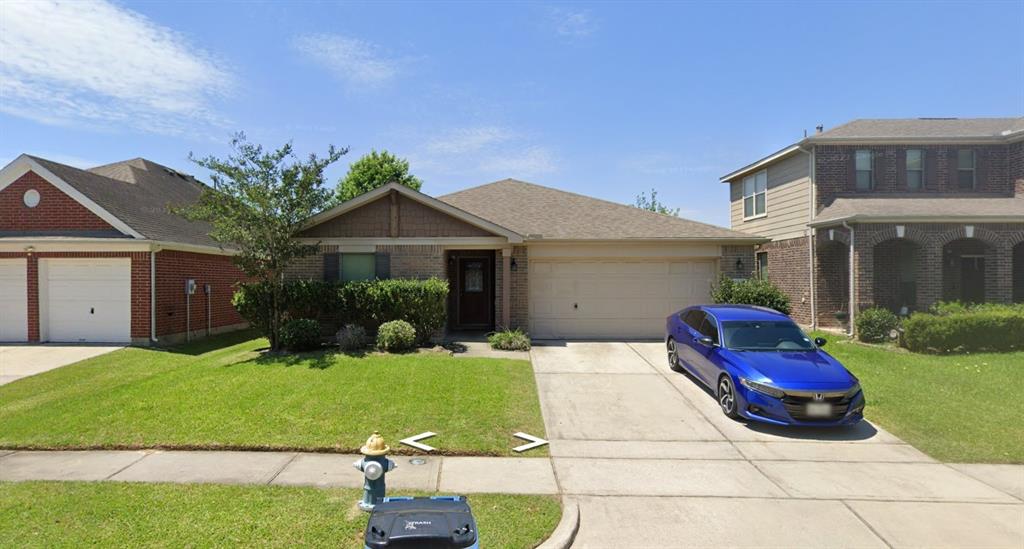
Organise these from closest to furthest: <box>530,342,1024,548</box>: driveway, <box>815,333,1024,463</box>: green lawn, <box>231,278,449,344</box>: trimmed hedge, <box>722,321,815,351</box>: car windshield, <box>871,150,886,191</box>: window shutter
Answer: <box>530,342,1024,548</box>: driveway < <box>815,333,1024,463</box>: green lawn < <box>722,321,815,351</box>: car windshield < <box>231,278,449,344</box>: trimmed hedge < <box>871,150,886,191</box>: window shutter

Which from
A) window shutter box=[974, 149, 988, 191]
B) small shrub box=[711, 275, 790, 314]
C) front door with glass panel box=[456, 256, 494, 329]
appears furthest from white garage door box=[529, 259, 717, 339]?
window shutter box=[974, 149, 988, 191]

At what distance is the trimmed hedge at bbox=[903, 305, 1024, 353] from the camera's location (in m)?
11.3

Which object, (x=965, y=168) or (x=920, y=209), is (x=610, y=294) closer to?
(x=920, y=209)

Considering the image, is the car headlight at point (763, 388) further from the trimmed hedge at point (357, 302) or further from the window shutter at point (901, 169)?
the window shutter at point (901, 169)

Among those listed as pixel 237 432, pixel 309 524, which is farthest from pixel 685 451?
pixel 237 432

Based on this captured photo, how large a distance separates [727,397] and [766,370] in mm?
752

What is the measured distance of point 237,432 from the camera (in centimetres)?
651

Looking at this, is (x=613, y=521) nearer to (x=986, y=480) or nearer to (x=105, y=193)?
(x=986, y=480)

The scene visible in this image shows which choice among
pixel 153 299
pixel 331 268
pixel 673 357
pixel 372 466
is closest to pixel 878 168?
pixel 673 357

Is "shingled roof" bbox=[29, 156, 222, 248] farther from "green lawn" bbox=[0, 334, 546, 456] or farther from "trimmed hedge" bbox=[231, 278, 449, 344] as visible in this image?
"green lawn" bbox=[0, 334, 546, 456]

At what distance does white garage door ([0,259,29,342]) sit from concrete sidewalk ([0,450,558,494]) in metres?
9.92

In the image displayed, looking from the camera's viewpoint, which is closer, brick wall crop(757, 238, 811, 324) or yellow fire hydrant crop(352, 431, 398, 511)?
yellow fire hydrant crop(352, 431, 398, 511)

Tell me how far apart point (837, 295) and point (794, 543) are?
14190mm

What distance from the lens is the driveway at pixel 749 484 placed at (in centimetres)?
433
